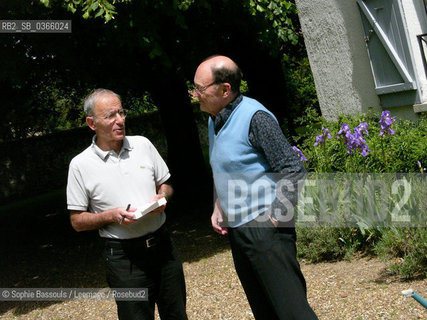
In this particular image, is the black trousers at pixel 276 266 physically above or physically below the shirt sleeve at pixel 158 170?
below

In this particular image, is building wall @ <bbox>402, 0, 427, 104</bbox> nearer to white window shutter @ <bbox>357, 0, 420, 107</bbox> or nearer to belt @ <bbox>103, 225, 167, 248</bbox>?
white window shutter @ <bbox>357, 0, 420, 107</bbox>

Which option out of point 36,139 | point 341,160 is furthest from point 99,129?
point 36,139

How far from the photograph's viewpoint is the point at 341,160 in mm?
6254

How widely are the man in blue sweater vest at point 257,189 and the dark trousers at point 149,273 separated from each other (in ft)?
1.92

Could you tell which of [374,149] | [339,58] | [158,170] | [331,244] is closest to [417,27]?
[339,58]

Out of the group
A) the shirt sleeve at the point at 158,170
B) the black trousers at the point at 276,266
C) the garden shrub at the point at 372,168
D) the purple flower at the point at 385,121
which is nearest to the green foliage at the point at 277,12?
the garden shrub at the point at 372,168

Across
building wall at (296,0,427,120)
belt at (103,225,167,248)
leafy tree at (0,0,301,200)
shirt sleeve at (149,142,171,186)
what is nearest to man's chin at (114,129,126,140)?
shirt sleeve at (149,142,171,186)

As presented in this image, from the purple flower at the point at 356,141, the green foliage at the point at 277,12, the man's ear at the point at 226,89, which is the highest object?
the green foliage at the point at 277,12

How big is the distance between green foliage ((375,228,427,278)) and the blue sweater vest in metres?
2.31

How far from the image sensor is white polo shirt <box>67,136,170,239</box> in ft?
10.8

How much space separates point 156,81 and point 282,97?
2481 mm

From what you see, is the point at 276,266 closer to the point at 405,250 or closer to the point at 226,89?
the point at 226,89

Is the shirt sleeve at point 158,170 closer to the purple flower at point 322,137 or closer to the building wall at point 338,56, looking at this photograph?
the purple flower at point 322,137

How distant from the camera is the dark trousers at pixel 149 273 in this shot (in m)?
3.27
